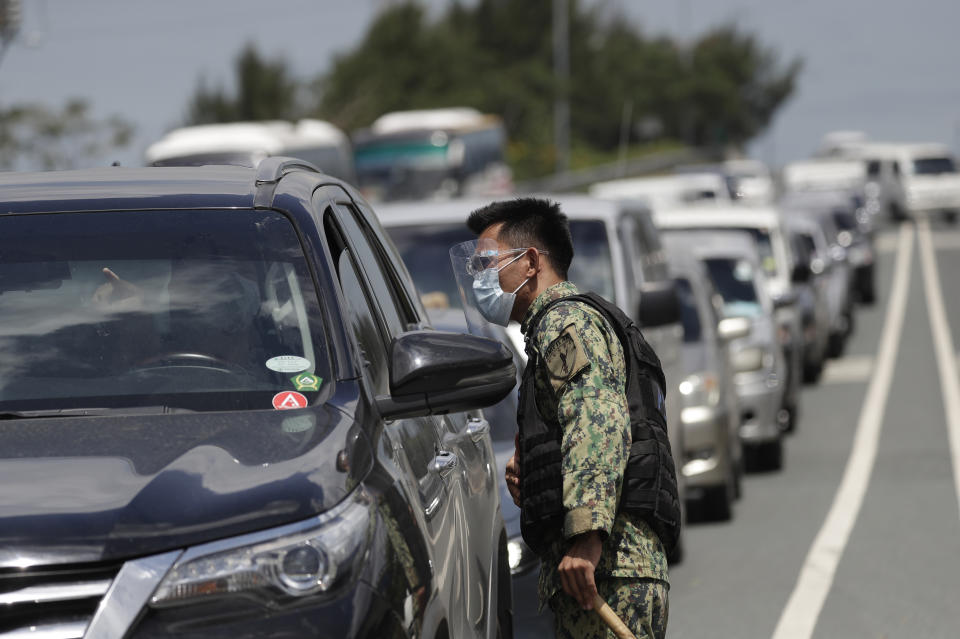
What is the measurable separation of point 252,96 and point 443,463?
196 feet

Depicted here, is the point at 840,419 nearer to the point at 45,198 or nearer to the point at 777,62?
the point at 45,198

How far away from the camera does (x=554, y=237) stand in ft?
15.8

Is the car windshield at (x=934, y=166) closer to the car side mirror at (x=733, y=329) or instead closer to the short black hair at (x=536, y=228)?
the car side mirror at (x=733, y=329)

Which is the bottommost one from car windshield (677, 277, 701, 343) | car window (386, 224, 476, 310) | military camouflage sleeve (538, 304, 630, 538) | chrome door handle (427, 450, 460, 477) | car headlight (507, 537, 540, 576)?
car windshield (677, 277, 701, 343)

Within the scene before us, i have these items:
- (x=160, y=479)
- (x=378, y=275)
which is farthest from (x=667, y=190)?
(x=160, y=479)

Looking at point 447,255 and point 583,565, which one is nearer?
point 583,565

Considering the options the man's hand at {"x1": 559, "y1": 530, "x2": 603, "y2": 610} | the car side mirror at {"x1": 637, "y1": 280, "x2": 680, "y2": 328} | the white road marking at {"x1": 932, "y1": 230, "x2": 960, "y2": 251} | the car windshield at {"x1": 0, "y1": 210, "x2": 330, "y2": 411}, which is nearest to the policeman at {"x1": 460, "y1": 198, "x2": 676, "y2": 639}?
the man's hand at {"x1": 559, "y1": 530, "x2": 603, "y2": 610}

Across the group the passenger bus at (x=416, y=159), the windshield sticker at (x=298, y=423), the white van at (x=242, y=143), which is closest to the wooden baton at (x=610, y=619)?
the windshield sticker at (x=298, y=423)

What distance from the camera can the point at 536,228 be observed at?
15.7ft

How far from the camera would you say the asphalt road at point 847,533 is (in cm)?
859

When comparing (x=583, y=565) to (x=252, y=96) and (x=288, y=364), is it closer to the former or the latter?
(x=288, y=364)

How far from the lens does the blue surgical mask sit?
4785mm

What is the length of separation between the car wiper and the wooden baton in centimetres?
123

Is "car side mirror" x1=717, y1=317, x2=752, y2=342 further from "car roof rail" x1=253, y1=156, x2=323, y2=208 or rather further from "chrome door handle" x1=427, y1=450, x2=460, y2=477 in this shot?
"chrome door handle" x1=427, y1=450, x2=460, y2=477
